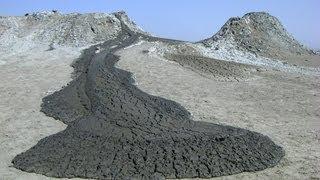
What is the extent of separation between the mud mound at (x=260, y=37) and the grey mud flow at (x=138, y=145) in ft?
63.2

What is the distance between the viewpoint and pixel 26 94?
77.7ft

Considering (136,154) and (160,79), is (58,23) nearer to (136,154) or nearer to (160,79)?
(160,79)

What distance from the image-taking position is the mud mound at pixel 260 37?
39719 mm

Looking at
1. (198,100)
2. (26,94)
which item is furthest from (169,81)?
(26,94)

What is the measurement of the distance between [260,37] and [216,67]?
12554 millimetres

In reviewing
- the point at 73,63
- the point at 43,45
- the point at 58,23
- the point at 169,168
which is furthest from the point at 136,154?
the point at 58,23

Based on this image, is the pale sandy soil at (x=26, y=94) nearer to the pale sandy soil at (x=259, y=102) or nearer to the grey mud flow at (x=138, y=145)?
the grey mud flow at (x=138, y=145)

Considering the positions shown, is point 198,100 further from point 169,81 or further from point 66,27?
point 66,27

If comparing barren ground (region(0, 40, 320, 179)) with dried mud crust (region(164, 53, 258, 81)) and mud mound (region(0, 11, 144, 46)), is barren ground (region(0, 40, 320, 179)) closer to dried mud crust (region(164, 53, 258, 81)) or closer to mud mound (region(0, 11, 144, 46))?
dried mud crust (region(164, 53, 258, 81))

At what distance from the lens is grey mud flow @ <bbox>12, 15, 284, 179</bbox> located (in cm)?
1414

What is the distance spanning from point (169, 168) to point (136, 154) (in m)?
1.38

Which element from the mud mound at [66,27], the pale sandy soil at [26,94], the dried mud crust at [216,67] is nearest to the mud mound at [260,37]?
the dried mud crust at [216,67]

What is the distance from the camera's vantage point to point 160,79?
27.0 m

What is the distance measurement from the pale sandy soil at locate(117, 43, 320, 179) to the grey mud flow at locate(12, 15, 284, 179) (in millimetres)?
771
